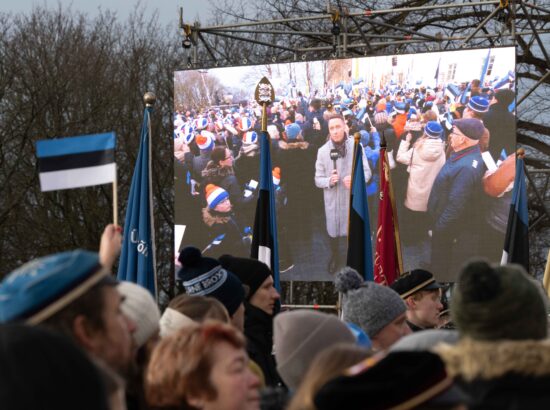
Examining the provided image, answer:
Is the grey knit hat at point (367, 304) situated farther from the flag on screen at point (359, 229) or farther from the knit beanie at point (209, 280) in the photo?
the flag on screen at point (359, 229)

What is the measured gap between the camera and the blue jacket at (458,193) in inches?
693

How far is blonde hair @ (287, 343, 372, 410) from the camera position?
8.48 ft

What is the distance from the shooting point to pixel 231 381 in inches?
130

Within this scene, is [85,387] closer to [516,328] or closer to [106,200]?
[516,328]

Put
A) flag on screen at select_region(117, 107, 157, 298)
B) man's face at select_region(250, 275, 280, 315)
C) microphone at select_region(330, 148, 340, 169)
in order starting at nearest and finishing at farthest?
1. man's face at select_region(250, 275, 280, 315)
2. flag on screen at select_region(117, 107, 157, 298)
3. microphone at select_region(330, 148, 340, 169)

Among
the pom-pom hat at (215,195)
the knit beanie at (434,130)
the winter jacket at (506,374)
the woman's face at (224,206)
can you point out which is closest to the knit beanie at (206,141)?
the pom-pom hat at (215,195)

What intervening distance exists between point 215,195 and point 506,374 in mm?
15911

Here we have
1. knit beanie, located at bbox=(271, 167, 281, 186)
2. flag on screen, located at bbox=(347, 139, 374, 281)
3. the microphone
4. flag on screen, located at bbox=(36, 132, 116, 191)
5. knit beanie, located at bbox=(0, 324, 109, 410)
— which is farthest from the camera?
knit beanie, located at bbox=(271, 167, 281, 186)

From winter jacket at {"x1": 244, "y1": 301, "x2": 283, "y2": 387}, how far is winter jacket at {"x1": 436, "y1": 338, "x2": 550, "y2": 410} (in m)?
2.94

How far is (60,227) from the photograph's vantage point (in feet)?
80.0

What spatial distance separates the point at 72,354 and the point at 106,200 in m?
24.0

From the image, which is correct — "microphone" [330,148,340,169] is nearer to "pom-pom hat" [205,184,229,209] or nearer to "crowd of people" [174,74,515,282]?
"crowd of people" [174,74,515,282]

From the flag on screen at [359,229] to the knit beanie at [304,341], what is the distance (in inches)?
255

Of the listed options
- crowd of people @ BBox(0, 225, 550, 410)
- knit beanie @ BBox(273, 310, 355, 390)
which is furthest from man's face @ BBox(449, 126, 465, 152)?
knit beanie @ BBox(273, 310, 355, 390)
